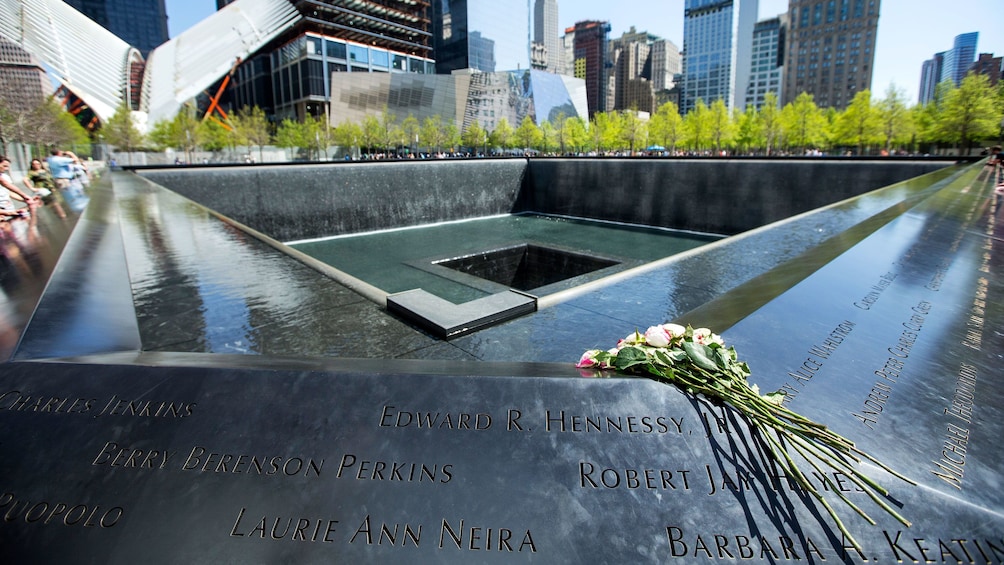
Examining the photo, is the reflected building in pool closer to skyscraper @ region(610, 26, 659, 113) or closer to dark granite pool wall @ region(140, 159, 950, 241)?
dark granite pool wall @ region(140, 159, 950, 241)

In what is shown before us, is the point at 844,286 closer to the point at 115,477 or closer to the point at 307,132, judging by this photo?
the point at 115,477

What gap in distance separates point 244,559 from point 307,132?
52.9 meters

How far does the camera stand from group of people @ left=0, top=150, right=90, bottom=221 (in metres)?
6.99

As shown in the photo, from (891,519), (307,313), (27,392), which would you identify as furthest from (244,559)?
(307,313)

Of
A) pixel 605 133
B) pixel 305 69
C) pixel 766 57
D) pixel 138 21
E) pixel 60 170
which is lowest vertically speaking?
pixel 60 170

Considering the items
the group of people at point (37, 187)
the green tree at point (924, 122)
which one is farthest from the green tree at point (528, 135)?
the group of people at point (37, 187)

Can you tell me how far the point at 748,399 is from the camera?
1.38 m

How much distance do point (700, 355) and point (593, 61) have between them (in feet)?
609

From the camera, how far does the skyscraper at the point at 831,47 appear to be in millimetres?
100750

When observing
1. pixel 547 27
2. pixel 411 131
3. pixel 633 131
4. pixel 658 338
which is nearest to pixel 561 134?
pixel 633 131

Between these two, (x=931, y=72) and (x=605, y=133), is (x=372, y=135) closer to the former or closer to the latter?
(x=605, y=133)

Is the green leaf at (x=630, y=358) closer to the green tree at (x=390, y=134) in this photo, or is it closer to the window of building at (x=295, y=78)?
the green tree at (x=390, y=134)

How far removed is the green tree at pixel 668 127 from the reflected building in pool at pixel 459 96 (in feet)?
50.9

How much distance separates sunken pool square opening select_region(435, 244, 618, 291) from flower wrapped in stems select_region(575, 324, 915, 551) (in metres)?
8.14
